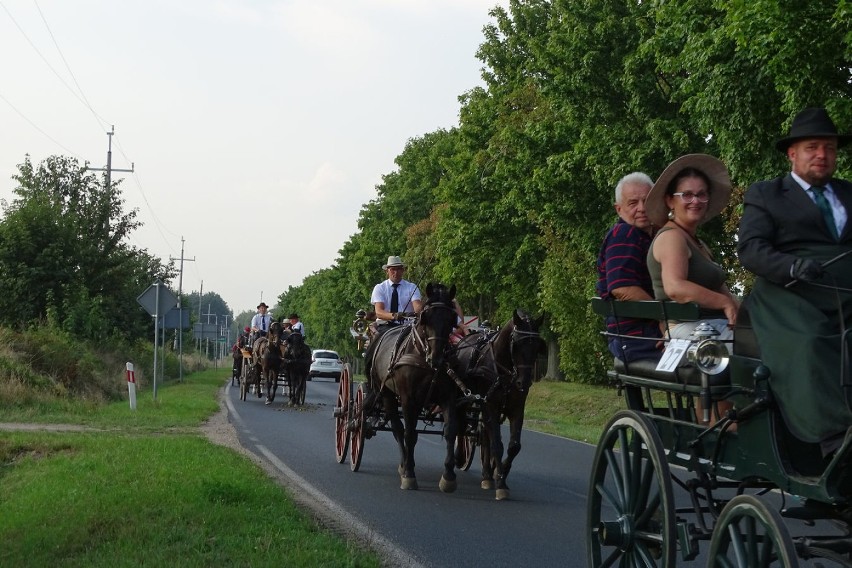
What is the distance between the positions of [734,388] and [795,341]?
0.55 meters

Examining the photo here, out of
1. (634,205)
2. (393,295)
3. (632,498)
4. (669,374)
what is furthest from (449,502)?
(669,374)

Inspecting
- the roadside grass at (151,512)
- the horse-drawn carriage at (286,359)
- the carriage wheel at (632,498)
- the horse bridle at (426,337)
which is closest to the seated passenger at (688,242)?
the carriage wheel at (632,498)

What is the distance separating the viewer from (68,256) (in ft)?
114

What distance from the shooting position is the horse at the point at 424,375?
38.7 feet

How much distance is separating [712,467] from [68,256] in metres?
31.8

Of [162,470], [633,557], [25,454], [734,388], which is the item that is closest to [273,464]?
[162,470]

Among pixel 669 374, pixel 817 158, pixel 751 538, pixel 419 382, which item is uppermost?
pixel 817 158

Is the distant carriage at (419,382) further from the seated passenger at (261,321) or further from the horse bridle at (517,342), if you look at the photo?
the seated passenger at (261,321)

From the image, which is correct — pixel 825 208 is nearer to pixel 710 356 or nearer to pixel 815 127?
pixel 815 127

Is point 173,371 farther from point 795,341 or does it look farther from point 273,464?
point 795,341

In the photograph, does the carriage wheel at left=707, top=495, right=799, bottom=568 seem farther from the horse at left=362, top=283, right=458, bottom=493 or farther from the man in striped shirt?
the horse at left=362, top=283, right=458, bottom=493

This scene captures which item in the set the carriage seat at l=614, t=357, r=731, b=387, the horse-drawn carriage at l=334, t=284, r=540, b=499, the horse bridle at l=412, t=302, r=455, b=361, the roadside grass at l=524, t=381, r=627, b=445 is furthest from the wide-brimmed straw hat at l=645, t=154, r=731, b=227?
the roadside grass at l=524, t=381, r=627, b=445

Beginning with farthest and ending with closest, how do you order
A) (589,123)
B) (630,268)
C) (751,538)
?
(589,123) < (630,268) < (751,538)

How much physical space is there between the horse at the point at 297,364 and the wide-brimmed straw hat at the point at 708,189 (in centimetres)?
2315
